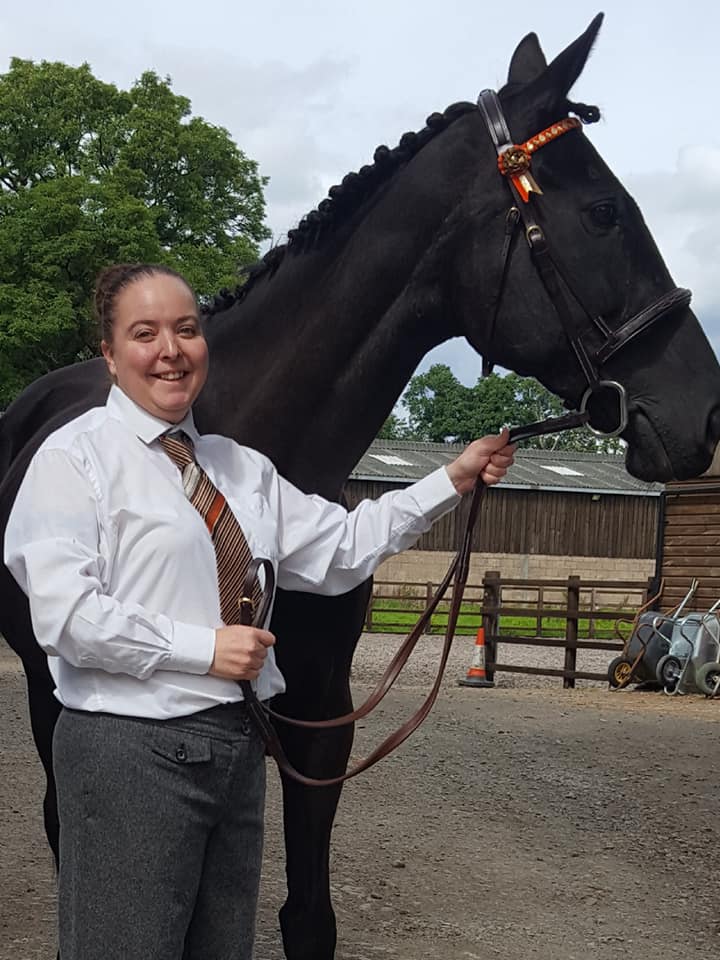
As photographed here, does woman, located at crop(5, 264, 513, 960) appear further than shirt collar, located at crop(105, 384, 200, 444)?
No

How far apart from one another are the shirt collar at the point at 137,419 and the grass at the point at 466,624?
17297mm

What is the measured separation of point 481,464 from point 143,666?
955 millimetres

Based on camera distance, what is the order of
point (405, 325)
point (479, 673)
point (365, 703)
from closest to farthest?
point (365, 703) → point (405, 325) → point (479, 673)

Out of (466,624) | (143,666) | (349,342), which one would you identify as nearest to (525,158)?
(349,342)

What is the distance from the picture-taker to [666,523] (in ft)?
49.3

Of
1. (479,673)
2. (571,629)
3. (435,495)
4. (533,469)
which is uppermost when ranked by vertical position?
(533,469)

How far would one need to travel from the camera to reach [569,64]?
2.39 m

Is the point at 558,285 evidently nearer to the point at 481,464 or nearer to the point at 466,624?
the point at 481,464

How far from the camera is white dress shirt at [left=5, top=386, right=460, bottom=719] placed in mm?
1693

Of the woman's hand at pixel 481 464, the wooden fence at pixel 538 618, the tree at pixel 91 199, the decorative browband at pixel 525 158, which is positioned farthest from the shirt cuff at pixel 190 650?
the tree at pixel 91 199

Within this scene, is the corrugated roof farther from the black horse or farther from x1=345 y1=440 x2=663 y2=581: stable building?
the black horse

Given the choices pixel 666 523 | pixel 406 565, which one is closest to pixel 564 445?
pixel 406 565

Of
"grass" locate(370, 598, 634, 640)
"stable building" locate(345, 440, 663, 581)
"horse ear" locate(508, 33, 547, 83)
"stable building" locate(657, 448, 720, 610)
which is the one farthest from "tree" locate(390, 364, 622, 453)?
"horse ear" locate(508, 33, 547, 83)

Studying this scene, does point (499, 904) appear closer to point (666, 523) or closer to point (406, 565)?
point (666, 523)
